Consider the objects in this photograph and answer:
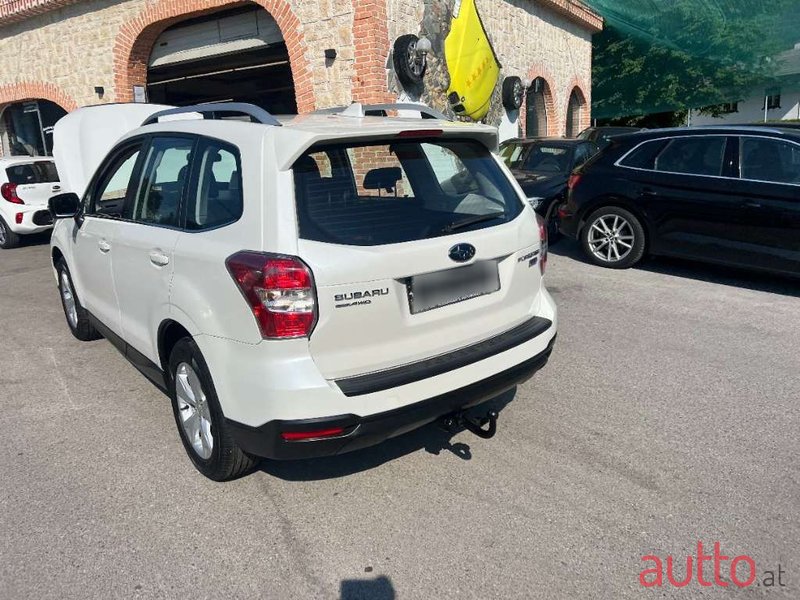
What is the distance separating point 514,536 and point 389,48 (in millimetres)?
8172

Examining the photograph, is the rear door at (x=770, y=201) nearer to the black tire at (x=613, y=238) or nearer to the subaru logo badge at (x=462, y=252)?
the black tire at (x=613, y=238)

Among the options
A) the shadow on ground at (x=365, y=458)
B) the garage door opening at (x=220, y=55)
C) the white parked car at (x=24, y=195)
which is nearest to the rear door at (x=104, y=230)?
the shadow on ground at (x=365, y=458)

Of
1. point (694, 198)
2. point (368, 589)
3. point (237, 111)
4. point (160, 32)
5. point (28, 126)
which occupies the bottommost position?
point (368, 589)

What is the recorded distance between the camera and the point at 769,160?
19.7 feet

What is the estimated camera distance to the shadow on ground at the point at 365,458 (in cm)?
314

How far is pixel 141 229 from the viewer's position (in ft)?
11.0

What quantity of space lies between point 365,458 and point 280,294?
1243 mm

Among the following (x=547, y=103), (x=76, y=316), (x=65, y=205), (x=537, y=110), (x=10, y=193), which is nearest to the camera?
(x=65, y=205)

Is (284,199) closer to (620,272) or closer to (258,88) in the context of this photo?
(620,272)

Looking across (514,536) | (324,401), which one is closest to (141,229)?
(324,401)

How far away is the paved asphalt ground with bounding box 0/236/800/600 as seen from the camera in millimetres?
2420

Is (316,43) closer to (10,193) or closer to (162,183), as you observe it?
(10,193)

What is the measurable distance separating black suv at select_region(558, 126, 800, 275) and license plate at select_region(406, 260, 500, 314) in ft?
13.7

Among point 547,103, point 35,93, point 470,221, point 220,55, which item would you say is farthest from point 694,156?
point 35,93
